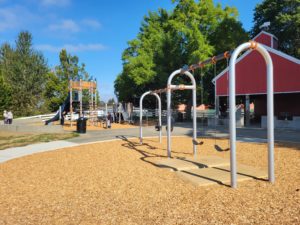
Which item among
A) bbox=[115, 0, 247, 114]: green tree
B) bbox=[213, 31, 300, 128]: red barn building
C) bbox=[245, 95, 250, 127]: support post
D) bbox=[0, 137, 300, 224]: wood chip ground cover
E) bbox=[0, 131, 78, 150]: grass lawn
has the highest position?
bbox=[115, 0, 247, 114]: green tree

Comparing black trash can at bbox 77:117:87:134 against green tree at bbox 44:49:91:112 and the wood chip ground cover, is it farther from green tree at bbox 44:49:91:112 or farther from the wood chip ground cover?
green tree at bbox 44:49:91:112

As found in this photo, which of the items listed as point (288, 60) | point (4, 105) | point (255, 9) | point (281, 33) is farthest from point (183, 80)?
point (4, 105)

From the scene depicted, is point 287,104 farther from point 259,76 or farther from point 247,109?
point 259,76

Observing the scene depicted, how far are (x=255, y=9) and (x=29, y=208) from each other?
135 feet

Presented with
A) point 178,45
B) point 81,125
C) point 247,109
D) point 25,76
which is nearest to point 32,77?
point 25,76

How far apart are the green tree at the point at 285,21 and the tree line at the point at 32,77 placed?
24714 mm

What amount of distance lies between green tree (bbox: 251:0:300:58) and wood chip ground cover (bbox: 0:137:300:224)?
29304 millimetres

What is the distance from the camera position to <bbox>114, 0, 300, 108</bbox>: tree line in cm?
2744

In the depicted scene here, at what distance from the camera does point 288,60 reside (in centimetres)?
1894

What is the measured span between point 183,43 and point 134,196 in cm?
2509

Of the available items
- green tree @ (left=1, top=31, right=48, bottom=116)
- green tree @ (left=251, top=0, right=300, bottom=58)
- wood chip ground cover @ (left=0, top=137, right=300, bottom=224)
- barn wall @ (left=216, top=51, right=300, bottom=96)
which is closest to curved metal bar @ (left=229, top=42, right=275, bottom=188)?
wood chip ground cover @ (left=0, top=137, right=300, bottom=224)

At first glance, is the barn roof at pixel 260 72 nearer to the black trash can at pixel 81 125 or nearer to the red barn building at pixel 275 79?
the red barn building at pixel 275 79

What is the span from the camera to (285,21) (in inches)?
1310

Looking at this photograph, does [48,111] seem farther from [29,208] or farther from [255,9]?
[29,208]
